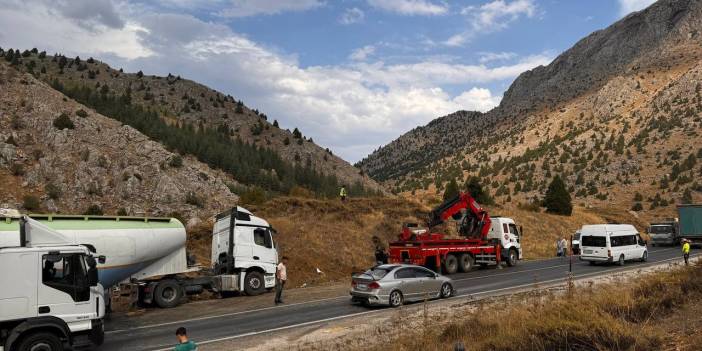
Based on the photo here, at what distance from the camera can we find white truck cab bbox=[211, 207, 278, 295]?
23.1m

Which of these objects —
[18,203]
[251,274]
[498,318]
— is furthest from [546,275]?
[18,203]

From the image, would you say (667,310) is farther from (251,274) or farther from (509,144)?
(509,144)

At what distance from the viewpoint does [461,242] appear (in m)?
30.1

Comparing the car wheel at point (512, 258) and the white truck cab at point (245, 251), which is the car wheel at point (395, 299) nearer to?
the white truck cab at point (245, 251)

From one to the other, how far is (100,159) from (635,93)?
8837 cm

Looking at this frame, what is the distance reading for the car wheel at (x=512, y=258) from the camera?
32.4 metres

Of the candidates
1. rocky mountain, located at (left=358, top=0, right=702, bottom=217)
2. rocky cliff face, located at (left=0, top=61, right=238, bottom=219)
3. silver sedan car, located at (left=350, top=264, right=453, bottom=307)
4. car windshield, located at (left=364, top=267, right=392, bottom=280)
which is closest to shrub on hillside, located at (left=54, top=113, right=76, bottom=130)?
rocky cliff face, located at (left=0, top=61, right=238, bottom=219)

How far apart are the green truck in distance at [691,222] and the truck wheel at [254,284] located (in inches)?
1481

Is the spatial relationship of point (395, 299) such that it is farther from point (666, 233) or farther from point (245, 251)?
point (666, 233)

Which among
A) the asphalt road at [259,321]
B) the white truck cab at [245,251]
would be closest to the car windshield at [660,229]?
the asphalt road at [259,321]

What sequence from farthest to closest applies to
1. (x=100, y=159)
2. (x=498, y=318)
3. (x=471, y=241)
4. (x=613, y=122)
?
(x=613, y=122) < (x=100, y=159) < (x=471, y=241) < (x=498, y=318)

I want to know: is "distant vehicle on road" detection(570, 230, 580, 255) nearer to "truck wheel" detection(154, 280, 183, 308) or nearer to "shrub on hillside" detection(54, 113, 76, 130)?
"truck wheel" detection(154, 280, 183, 308)

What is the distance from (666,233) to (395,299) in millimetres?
38137

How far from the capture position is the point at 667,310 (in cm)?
1157
